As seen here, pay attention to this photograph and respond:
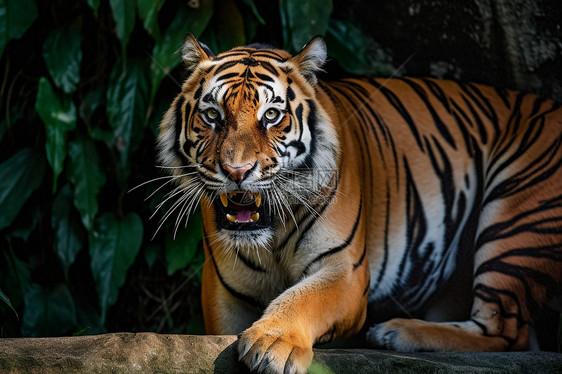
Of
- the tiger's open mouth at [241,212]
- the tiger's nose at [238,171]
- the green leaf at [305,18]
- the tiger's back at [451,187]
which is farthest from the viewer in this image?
the green leaf at [305,18]

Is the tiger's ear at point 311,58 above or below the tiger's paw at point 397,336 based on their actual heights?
above

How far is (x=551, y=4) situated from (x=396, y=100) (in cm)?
65

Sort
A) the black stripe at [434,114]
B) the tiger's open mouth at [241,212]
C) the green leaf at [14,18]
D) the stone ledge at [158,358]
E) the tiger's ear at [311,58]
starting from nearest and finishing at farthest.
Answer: the stone ledge at [158,358], the tiger's open mouth at [241,212], the tiger's ear at [311,58], the black stripe at [434,114], the green leaf at [14,18]

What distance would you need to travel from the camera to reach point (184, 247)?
294 cm

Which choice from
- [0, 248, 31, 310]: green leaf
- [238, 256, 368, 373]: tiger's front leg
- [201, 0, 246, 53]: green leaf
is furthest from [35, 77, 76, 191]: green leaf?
[238, 256, 368, 373]: tiger's front leg

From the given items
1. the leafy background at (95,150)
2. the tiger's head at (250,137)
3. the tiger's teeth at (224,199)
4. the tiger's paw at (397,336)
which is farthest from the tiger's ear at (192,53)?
the tiger's paw at (397,336)

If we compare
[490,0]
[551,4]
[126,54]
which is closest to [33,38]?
[126,54]

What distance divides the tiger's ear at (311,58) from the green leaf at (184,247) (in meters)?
1.16

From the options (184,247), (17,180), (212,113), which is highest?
(212,113)

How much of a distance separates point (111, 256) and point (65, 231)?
249 millimetres

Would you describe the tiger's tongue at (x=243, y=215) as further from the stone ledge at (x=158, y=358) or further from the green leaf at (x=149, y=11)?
the green leaf at (x=149, y=11)

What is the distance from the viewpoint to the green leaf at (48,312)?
292cm

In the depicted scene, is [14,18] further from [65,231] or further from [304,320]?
[304,320]

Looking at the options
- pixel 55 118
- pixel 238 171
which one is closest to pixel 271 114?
pixel 238 171
